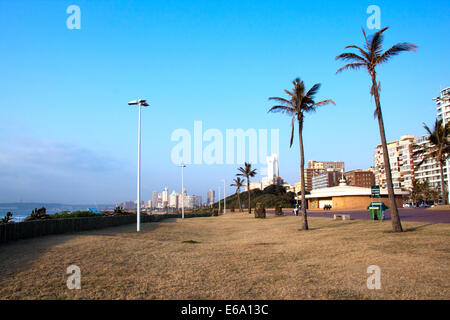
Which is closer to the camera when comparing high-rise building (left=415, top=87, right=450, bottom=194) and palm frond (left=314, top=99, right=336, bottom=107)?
palm frond (left=314, top=99, right=336, bottom=107)

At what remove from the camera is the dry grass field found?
6273 mm

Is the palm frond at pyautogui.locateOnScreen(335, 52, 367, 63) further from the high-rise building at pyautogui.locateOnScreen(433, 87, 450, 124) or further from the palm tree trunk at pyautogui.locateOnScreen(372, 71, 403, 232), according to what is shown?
the high-rise building at pyautogui.locateOnScreen(433, 87, 450, 124)

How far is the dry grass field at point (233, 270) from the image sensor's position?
6.27m

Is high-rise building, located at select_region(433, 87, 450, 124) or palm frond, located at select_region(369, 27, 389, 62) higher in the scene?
high-rise building, located at select_region(433, 87, 450, 124)

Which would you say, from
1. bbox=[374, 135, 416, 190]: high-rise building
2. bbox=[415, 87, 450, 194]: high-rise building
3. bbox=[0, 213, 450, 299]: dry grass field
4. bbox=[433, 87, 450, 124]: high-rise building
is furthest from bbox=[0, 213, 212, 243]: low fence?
bbox=[374, 135, 416, 190]: high-rise building

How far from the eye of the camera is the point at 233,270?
860 centimetres

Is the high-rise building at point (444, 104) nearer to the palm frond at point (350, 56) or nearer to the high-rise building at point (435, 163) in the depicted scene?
the high-rise building at point (435, 163)

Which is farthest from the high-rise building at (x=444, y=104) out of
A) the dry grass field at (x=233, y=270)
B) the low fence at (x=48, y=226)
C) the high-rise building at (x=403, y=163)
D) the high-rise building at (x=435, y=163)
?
the low fence at (x=48, y=226)

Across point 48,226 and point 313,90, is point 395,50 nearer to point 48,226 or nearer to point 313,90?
point 313,90

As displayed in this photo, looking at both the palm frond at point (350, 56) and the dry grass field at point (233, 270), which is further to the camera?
the palm frond at point (350, 56)

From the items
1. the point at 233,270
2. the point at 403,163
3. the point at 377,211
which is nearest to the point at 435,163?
the point at 403,163
